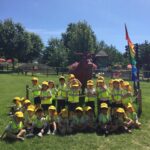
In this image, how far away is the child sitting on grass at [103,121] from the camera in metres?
11.6

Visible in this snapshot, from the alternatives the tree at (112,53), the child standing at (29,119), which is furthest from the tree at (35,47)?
the child standing at (29,119)

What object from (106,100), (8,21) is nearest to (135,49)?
(106,100)

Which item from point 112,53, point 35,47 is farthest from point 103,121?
point 112,53

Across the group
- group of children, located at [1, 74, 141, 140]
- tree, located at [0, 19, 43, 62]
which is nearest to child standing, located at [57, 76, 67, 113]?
group of children, located at [1, 74, 141, 140]

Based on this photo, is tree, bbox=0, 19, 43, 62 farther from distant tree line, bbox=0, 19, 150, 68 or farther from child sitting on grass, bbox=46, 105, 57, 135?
child sitting on grass, bbox=46, 105, 57, 135

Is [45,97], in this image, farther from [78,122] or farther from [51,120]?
[78,122]

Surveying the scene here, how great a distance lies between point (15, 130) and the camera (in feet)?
35.5

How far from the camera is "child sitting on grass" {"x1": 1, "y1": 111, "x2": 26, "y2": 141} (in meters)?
10.7

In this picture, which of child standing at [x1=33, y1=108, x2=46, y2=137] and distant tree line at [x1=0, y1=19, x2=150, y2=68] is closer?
child standing at [x1=33, y1=108, x2=46, y2=137]

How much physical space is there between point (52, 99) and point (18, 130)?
2.48 meters

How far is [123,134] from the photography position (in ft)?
37.7

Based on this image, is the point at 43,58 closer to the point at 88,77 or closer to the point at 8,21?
the point at 8,21

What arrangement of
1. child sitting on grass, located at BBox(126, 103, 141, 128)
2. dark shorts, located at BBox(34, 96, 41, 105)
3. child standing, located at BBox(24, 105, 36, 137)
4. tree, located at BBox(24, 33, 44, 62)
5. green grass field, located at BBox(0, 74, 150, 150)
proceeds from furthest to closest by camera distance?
tree, located at BBox(24, 33, 44, 62)
dark shorts, located at BBox(34, 96, 41, 105)
child sitting on grass, located at BBox(126, 103, 141, 128)
child standing, located at BBox(24, 105, 36, 137)
green grass field, located at BBox(0, 74, 150, 150)

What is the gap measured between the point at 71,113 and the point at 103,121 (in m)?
1.15
